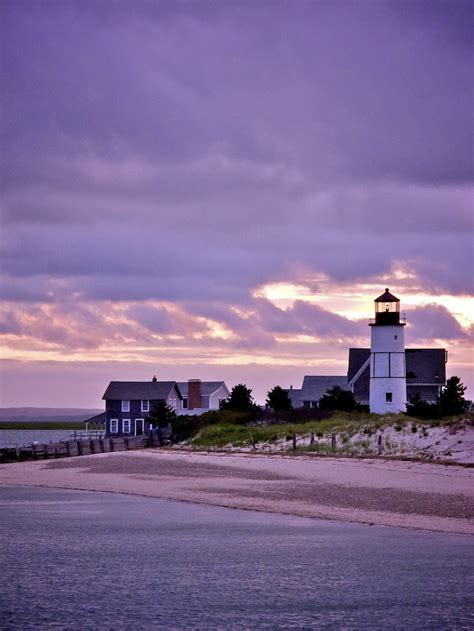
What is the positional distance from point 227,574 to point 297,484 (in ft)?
55.7

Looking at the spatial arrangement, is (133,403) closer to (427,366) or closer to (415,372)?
(415,372)

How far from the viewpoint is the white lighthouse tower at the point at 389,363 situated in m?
69.3

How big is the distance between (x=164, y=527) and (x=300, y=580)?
24.4ft

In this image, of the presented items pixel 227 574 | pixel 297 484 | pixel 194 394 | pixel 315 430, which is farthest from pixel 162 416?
pixel 227 574

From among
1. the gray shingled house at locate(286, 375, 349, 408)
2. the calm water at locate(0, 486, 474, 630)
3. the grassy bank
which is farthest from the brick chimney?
the calm water at locate(0, 486, 474, 630)

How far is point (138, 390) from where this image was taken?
340 ft

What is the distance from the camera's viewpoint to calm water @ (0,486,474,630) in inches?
551

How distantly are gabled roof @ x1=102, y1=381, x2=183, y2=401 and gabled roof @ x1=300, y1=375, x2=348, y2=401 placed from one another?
15.3 meters

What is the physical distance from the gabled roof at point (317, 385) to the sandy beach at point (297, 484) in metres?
43.9

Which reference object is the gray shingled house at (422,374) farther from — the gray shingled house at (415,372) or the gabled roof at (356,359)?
the gabled roof at (356,359)

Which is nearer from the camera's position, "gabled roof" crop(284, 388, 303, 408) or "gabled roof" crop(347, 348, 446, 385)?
"gabled roof" crop(347, 348, 446, 385)

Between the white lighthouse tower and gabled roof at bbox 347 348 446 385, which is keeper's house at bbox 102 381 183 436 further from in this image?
the white lighthouse tower

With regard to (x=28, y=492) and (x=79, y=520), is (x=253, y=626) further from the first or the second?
(x=28, y=492)

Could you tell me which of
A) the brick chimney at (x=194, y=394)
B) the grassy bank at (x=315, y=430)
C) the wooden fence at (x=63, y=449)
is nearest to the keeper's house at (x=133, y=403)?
the brick chimney at (x=194, y=394)
